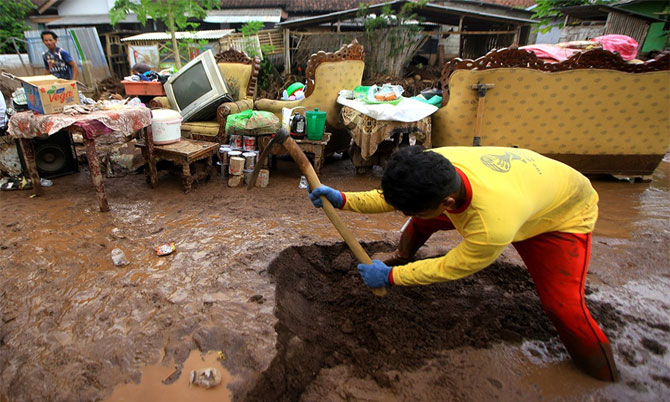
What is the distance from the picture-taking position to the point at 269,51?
33.1 ft

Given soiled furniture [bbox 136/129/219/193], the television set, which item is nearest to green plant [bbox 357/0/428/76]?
the television set

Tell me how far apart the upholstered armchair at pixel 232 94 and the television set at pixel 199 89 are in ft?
0.42

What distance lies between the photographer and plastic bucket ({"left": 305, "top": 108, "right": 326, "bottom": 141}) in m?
4.16

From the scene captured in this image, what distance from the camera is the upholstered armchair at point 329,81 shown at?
15.4 feet

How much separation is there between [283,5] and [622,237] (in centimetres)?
1253

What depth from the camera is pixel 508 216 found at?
53.1 inches

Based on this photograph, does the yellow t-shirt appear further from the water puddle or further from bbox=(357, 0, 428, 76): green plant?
bbox=(357, 0, 428, 76): green plant

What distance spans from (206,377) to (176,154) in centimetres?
271

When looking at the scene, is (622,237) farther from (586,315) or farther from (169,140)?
(169,140)

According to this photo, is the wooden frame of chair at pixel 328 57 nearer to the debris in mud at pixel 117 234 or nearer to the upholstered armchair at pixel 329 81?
the upholstered armchair at pixel 329 81

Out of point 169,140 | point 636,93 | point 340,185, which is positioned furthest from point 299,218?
point 636,93

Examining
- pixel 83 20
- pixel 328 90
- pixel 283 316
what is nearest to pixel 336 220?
pixel 283 316

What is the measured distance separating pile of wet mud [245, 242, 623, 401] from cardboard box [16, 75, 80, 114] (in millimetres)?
2455

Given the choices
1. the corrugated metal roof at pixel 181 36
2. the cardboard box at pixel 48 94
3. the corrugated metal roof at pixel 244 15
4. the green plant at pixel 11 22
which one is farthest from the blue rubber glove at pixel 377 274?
the green plant at pixel 11 22
